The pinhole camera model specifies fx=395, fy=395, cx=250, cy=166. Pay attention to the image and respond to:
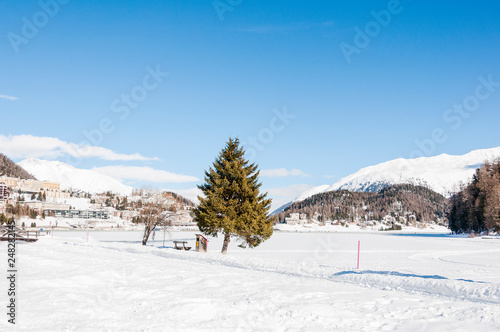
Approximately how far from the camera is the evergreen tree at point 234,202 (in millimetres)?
36094

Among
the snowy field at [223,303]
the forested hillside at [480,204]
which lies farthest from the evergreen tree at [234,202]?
the forested hillside at [480,204]

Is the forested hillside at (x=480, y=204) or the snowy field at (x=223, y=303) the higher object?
the forested hillside at (x=480, y=204)

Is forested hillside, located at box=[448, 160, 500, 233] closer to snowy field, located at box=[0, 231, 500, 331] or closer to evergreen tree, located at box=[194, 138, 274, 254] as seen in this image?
evergreen tree, located at box=[194, 138, 274, 254]

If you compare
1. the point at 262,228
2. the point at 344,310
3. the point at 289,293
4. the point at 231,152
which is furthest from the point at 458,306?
the point at 231,152

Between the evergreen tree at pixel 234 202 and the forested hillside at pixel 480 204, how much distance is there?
246 ft

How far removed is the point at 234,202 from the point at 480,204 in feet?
322

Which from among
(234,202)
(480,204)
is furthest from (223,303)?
(480,204)

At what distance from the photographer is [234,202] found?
36.7 meters

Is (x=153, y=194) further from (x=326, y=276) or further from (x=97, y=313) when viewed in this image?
(x=97, y=313)

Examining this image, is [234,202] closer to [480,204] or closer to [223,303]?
[223,303]

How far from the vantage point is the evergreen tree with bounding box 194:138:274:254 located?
36.1 metres

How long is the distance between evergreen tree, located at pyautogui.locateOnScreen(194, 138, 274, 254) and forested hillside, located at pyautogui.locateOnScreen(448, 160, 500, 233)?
2957 inches

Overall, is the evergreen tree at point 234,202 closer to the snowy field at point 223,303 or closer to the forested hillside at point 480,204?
the snowy field at point 223,303

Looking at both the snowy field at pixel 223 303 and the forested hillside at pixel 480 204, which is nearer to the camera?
the snowy field at pixel 223 303
